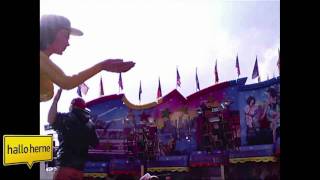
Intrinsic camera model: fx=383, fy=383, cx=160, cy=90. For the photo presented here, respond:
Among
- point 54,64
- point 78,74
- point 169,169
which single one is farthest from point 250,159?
point 54,64

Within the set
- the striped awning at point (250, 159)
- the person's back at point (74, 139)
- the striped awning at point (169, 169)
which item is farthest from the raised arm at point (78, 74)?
the striped awning at point (250, 159)

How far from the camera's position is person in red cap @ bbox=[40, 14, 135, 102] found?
2592 millimetres

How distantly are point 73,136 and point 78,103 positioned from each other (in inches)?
8.9

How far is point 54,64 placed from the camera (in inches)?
102

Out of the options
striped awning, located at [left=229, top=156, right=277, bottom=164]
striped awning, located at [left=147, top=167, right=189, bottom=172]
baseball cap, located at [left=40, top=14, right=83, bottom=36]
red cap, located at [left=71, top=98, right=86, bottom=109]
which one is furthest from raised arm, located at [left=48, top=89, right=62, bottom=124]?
striped awning, located at [left=229, top=156, right=277, bottom=164]

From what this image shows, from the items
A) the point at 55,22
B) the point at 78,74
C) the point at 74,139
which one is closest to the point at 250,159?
the point at 74,139

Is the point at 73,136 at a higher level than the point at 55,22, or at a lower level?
lower

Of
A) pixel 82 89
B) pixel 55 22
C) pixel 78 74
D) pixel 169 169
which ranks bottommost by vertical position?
pixel 169 169

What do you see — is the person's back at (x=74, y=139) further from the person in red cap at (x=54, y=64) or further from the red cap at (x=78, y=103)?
the person in red cap at (x=54, y=64)

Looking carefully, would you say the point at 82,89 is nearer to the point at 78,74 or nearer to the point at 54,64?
the point at 78,74

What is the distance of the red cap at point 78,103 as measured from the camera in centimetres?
260

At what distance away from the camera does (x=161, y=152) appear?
8.50ft

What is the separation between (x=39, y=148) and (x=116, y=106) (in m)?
0.58
